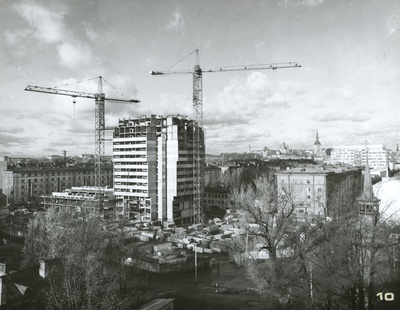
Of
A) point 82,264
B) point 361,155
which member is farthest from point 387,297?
point 361,155

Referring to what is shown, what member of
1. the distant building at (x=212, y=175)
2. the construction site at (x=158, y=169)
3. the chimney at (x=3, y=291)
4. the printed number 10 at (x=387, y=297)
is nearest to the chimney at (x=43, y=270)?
the chimney at (x=3, y=291)

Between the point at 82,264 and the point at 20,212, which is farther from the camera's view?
the point at 20,212

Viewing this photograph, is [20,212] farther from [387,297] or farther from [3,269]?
[387,297]

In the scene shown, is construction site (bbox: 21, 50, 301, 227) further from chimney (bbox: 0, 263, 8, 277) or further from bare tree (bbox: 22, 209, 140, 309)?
chimney (bbox: 0, 263, 8, 277)

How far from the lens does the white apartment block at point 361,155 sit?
133m

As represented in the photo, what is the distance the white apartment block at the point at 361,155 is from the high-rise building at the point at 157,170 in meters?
85.8

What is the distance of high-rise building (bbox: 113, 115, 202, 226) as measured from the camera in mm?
58750

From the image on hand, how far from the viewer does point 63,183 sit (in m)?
86.4

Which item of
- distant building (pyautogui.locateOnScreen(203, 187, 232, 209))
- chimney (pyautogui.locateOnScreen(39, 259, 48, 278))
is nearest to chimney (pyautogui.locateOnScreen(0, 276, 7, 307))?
chimney (pyautogui.locateOnScreen(39, 259, 48, 278))

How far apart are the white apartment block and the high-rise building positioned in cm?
8582

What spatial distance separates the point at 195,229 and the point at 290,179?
63.5ft

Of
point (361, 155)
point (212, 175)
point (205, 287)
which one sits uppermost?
point (361, 155)

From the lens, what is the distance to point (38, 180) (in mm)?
80938

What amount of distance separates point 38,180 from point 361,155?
11846cm
